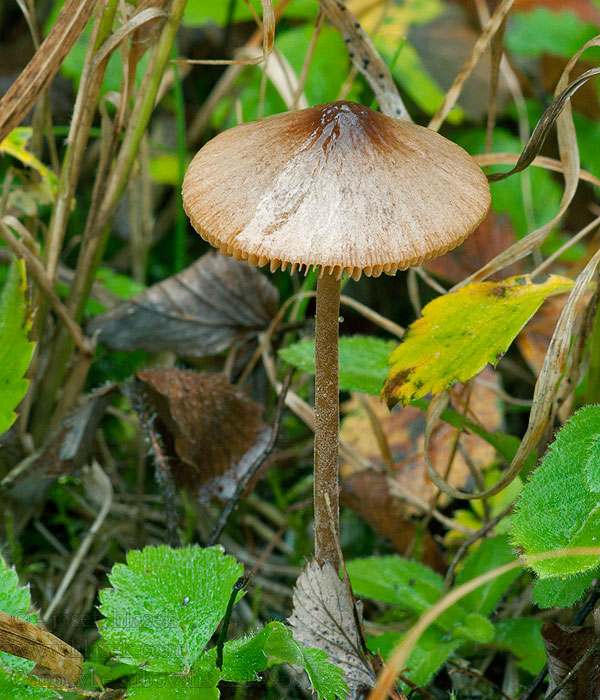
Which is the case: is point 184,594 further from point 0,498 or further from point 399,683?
point 0,498

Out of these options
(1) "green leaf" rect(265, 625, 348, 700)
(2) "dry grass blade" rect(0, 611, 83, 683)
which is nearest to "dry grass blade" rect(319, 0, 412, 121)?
(1) "green leaf" rect(265, 625, 348, 700)

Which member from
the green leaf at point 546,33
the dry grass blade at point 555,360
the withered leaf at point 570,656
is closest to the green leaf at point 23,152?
the dry grass blade at point 555,360

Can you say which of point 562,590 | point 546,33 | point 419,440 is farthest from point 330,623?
point 546,33

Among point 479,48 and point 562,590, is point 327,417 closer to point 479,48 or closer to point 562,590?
point 562,590

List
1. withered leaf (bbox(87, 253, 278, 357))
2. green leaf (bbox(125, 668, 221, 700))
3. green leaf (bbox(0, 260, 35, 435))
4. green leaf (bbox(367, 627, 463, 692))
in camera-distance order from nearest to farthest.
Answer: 1. green leaf (bbox(125, 668, 221, 700))
2. green leaf (bbox(367, 627, 463, 692))
3. green leaf (bbox(0, 260, 35, 435))
4. withered leaf (bbox(87, 253, 278, 357))

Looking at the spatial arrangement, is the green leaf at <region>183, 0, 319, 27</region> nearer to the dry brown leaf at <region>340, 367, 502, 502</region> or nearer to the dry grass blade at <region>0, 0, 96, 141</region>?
the dry grass blade at <region>0, 0, 96, 141</region>

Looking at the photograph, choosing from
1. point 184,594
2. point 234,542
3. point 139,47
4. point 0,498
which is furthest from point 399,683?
point 139,47

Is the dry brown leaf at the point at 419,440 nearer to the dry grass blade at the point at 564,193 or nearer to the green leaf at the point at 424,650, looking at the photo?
the green leaf at the point at 424,650
